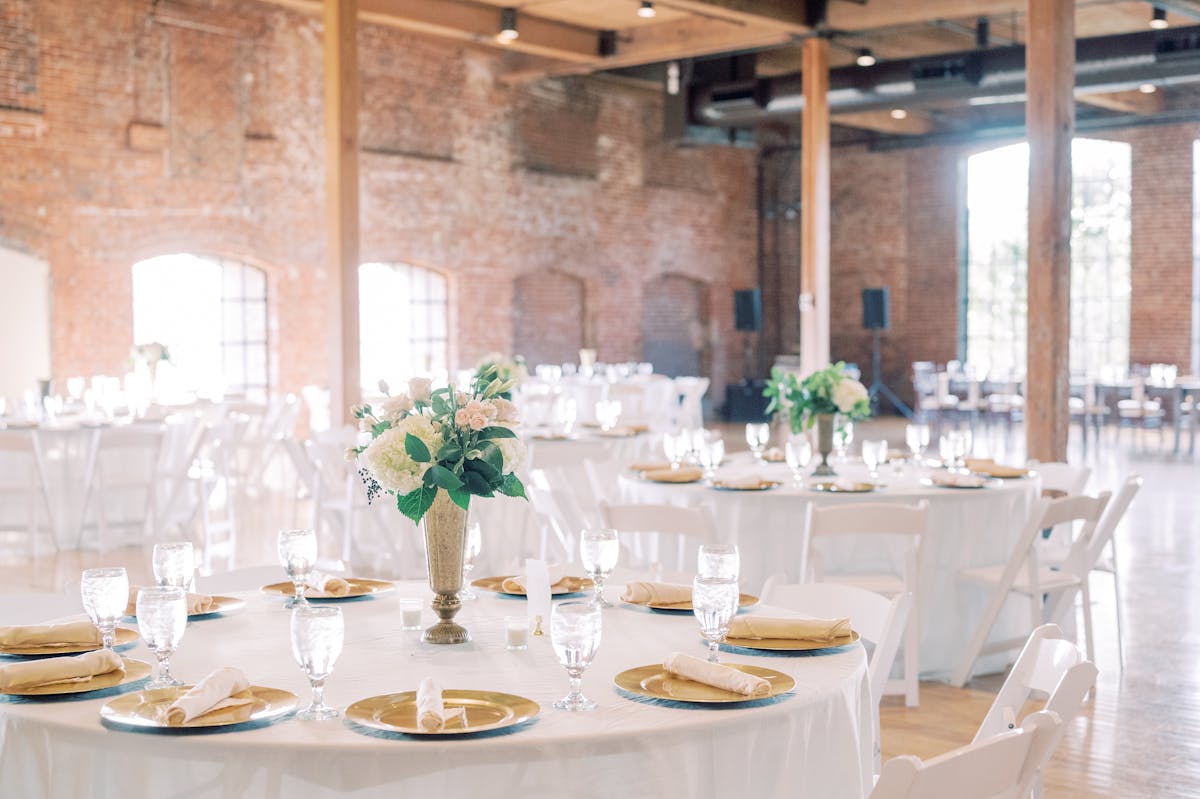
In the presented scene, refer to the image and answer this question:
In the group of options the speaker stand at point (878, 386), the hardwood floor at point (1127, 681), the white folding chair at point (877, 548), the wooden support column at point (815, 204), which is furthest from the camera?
the speaker stand at point (878, 386)

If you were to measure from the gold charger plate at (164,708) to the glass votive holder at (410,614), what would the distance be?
1.97 ft

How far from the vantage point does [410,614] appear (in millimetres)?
3248

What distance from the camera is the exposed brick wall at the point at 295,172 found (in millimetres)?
12766

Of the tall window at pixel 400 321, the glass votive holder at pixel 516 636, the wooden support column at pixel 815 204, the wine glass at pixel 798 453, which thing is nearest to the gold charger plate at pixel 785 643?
the glass votive holder at pixel 516 636

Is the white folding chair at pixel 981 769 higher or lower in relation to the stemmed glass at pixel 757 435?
lower

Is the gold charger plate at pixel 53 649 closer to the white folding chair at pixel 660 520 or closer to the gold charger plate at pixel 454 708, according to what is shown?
the gold charger plate at pixel 454 708

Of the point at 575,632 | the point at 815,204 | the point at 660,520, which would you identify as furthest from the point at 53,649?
the point at 815,204

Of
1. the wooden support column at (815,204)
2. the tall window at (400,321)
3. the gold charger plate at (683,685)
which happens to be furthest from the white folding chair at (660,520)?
the tall window at (400,321)

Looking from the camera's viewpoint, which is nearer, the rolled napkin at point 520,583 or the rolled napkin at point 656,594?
the rolled napkin at point 656,594

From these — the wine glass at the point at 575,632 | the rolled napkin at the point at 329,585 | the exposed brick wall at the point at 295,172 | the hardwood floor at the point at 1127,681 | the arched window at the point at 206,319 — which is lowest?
the hardwood floor at the point at 1127,681

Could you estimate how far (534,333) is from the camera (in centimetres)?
1786

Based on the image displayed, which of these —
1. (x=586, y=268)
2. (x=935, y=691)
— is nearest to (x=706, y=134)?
(x=586, y=268)

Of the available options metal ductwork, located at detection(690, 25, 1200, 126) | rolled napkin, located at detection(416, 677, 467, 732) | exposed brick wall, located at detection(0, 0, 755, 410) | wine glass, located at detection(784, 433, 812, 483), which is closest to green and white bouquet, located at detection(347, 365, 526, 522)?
rolled napkin, located at detection(416, 677, 467, 732)

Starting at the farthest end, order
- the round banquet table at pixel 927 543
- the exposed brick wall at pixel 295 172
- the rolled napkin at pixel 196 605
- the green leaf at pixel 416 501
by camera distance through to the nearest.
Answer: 1. the exposed brick wall at pixel 295 172
2. the round banquet table at pixel 927 543
3. the rolled napkin at pixel 196 605
4. the green leaf at pixel 416 501
